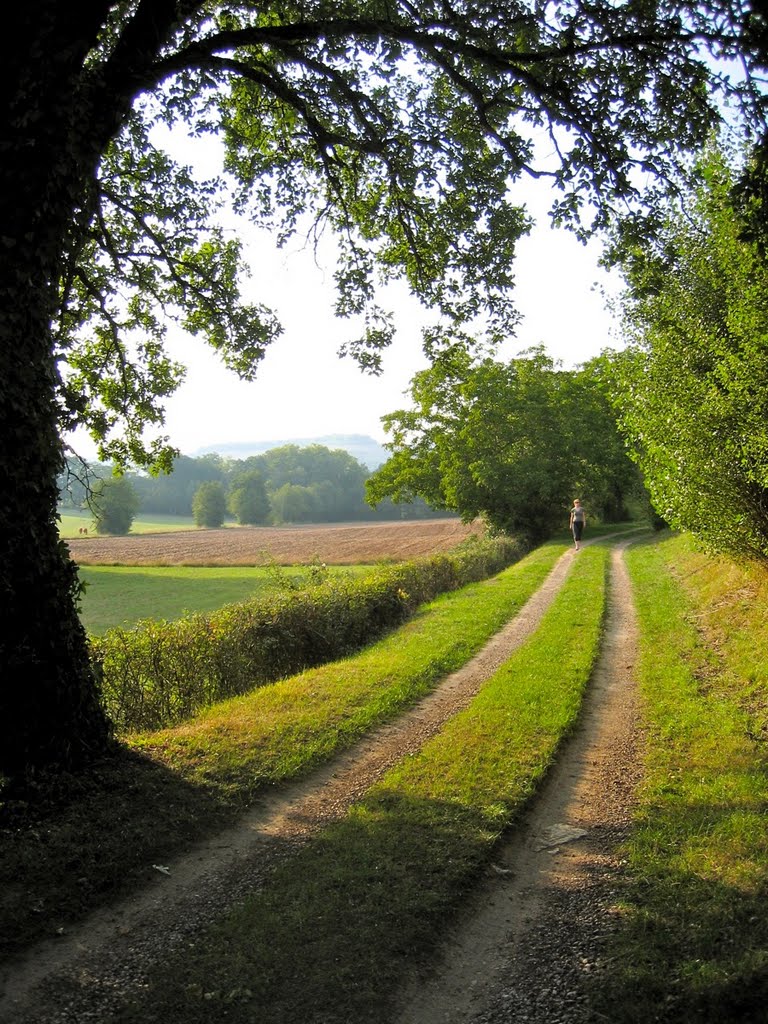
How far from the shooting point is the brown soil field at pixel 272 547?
47031 millimetres

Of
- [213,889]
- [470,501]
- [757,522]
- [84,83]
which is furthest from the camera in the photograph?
[470,501]

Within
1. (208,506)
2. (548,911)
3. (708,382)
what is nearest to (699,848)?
(548,911)

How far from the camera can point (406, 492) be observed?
126ft

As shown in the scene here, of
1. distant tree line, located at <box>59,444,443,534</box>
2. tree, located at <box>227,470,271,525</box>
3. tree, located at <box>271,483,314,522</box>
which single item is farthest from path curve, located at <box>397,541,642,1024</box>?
tree, located at <box>227,470,271,525</box>

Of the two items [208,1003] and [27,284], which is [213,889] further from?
[27,284]

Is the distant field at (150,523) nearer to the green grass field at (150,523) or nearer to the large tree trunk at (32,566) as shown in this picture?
the green grass field at (150,523)

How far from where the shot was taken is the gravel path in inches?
136

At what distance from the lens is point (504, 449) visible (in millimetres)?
34531

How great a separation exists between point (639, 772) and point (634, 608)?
865cm

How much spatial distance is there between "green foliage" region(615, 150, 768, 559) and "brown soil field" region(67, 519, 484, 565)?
89.1ft

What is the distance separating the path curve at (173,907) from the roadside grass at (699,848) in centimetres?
245

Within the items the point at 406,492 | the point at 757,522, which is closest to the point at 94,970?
the point at 757,522

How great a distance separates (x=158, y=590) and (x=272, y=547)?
72.9ft

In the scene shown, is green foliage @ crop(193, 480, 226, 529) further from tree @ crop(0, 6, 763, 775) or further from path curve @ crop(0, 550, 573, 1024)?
path curve @ crop(0, 550, 573, 1024)
